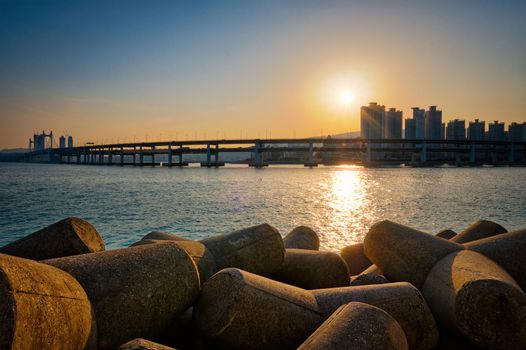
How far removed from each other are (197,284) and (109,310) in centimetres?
102

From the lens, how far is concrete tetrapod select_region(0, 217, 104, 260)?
17.4 ft

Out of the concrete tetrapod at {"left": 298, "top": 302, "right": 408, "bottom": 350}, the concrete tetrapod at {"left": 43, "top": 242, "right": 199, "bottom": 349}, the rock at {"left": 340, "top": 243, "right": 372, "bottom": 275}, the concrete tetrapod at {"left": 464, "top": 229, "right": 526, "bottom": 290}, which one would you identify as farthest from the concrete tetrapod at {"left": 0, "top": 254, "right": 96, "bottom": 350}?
the rock at {"left": 340, "top": 243, "right": 372, "bottom": 275}

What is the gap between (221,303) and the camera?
12.8 ft

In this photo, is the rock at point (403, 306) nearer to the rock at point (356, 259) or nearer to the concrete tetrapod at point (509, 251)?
the concrete tetrapod at point (509, 251)

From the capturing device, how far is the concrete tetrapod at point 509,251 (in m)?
5.70

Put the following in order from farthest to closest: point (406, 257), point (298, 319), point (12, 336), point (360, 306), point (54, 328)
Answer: point (406, 257), point (298, 319), point (360, 306), point (54, 328), point (12, 336)

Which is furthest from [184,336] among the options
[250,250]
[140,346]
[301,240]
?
[301,240]

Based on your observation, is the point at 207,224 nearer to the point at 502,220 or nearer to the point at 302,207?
the point at 302,207

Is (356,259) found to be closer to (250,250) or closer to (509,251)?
(509,251)

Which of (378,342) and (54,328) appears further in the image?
(378,342)

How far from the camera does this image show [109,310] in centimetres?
352

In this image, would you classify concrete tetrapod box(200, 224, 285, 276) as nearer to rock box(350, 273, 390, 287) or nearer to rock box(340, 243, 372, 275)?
rock box(350, 273, 390, 287)

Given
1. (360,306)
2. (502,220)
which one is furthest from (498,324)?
(502,220)

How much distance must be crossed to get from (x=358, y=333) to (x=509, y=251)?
387 centimetres
